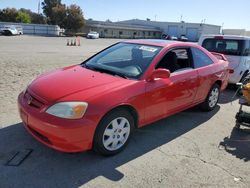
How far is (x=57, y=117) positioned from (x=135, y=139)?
61.6 inches

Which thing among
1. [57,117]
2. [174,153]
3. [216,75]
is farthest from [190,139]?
[57,117]

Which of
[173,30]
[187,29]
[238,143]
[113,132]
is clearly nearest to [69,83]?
[113,132]

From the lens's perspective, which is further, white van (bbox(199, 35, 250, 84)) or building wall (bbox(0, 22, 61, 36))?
building wall (bbox(0, 22, 61, 36))

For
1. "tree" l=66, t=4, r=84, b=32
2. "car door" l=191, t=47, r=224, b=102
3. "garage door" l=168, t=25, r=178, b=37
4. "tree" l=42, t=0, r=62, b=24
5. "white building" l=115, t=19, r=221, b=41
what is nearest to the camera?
"car door" l=191, t=47, r=224, b=102

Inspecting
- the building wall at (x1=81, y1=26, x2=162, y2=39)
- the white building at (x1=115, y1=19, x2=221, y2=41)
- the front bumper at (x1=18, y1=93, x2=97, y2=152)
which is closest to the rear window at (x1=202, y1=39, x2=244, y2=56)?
the front bumper at (x1=18, y1=93, x2=97, y2=152)

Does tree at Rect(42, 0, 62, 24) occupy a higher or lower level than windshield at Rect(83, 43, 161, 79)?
higher

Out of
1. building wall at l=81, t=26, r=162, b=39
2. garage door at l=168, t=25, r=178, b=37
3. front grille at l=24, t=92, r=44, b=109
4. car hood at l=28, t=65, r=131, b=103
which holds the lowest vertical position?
front grille at l=24, t=92, r=44, b=109

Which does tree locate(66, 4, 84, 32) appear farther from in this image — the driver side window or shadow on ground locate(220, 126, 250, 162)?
shadow on ground locate(220, 126, 250, 162)

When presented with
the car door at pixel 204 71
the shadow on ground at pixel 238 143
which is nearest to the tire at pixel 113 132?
the shadow on ground at pixel 238 143

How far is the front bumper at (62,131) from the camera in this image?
126 inches

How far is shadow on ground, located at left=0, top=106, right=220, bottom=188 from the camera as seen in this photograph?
3.15 m

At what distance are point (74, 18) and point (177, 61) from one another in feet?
184

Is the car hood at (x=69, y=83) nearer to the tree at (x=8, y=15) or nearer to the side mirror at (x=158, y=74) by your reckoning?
the side mirror at (x=158, y=74)

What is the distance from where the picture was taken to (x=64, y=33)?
5884 centimetres
